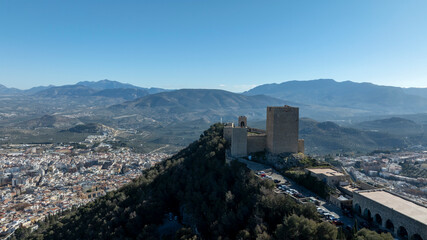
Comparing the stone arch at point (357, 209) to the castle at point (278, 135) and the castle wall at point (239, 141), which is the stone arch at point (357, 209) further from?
the castle wall at point (239, 141)

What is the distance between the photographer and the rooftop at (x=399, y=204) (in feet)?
41.0

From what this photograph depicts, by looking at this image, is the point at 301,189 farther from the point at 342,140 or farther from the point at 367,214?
the point at 342,140

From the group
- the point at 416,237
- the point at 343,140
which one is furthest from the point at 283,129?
the point at 343,140

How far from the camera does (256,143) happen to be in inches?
1001

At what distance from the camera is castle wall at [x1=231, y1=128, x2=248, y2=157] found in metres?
24.8

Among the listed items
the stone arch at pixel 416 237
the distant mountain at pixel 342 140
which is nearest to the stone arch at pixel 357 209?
the stone arch at pixel 416 237

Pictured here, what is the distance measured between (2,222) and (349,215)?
4481 cm

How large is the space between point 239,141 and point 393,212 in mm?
13595

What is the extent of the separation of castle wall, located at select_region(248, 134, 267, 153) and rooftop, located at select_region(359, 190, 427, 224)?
10.6 meters

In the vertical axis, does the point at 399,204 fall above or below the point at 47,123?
above

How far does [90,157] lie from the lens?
78.0 meters

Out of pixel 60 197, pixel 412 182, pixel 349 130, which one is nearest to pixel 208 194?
pixel 60 197

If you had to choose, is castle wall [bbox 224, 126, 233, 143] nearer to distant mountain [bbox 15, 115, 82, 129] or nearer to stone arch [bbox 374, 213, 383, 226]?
stone arch [bbox 374, 213, 383, 226]

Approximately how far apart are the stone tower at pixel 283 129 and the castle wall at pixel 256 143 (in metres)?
1.52
